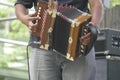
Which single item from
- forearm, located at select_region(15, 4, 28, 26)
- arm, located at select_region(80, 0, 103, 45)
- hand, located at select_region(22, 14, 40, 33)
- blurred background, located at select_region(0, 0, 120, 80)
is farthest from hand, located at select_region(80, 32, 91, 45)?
blurred background, located at select_region(0, 0, 120, 80)

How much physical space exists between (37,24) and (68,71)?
1.08 ft

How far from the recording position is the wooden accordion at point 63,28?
2.45m

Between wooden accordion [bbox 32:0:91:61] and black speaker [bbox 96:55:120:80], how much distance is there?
182 cm

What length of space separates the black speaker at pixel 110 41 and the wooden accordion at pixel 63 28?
A: 5.75ft

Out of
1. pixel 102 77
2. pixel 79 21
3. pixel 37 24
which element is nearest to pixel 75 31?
pixel 79 21

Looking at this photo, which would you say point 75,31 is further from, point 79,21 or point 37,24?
point 37,24

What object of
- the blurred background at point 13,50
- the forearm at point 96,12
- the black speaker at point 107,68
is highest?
the forearm at point 96,12

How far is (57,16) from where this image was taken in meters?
2.53

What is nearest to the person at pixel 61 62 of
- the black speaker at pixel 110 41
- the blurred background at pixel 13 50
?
the black speaker at pixel 110 41

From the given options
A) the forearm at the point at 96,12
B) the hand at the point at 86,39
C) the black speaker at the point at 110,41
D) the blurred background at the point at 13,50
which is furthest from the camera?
the blurred background at the point at 13,50

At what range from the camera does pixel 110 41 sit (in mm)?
4309

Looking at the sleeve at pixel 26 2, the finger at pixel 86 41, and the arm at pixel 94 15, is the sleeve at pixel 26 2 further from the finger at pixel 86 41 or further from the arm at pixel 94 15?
the finger at pixel 86 41

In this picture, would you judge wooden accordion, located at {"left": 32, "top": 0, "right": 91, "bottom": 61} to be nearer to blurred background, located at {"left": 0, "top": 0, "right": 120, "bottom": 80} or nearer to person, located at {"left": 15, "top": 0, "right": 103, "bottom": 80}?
person, located at {"left": 15, "top": 0, "right": 103, "bottom": 80}

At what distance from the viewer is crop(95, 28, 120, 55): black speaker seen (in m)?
4.29
